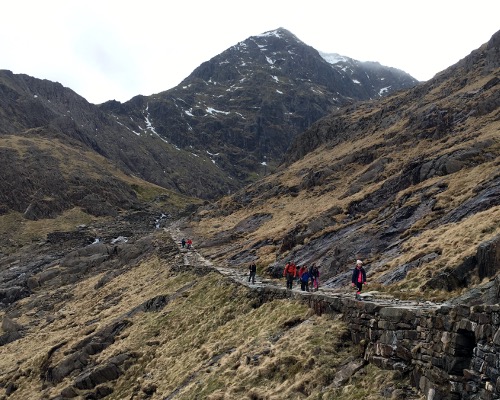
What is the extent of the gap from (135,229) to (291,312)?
85.8 metres

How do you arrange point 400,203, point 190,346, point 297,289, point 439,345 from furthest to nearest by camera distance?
point 400,203, point 297,289, point 190,346, point 439,345

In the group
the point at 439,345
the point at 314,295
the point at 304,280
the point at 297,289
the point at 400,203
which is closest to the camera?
the point at 439,345

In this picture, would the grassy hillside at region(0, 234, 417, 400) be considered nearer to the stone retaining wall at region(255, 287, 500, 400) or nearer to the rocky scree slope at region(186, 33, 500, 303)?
the stone retaining wall at region(255, 287, 500, 400)

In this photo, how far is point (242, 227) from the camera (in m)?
68.3

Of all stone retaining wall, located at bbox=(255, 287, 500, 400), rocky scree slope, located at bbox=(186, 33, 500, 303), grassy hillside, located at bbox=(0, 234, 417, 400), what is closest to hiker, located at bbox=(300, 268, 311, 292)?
grassy hillside, located at bbox=(0, 234, 417, 400)

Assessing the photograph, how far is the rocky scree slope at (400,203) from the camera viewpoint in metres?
22.5

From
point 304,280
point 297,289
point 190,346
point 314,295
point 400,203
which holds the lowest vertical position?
point 190,346

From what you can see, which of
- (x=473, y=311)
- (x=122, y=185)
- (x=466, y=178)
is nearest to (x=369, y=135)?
(x=466, y=178)

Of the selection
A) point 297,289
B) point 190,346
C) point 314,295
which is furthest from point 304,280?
point 190,346

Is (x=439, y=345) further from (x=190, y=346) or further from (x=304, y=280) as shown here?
(x=190, y=346)

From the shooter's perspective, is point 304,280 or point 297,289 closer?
point 304,280

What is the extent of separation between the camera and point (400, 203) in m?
39.3

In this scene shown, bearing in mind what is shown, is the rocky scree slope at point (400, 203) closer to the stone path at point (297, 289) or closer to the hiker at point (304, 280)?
the stone path at point (297, 289)

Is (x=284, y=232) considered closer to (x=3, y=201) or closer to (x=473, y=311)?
(x=473, y=311)
